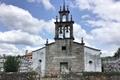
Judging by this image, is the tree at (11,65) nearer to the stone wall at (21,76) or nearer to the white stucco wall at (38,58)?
the white stucco wall at (38,58)

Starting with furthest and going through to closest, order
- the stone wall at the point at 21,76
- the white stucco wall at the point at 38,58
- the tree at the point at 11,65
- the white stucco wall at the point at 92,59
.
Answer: the white stucco wall at the point at 38,58 < the white stucco wall at the point at 92,59 < the tree at the point at 11,65 < the stone wall at the point at 21,76

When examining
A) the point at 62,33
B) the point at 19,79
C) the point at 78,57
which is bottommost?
the point at 19,79

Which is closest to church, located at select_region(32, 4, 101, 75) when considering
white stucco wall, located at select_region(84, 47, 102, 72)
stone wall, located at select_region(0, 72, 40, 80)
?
white stucco wall, located at select_region(84, 47, 102, 72)

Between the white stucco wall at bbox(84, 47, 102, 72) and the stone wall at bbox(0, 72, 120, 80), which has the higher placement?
the white stucco wall at bbox(84, 47, 102, 72)

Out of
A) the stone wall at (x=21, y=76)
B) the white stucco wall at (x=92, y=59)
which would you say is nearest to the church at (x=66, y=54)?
the white stucco wall at (x=92, y=59)

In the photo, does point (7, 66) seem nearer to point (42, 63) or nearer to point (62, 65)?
point (42, 63)

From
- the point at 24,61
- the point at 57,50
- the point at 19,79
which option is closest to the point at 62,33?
the point at 57,50

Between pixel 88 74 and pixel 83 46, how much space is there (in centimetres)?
1612

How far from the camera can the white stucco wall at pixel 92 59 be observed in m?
37.7

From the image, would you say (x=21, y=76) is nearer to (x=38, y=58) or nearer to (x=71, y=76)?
(x=71, y=76)

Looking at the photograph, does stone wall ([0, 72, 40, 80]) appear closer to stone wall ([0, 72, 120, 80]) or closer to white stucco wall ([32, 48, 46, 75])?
stone wall ([0, 72, 120, 80])

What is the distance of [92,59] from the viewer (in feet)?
124

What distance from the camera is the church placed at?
3788 cm

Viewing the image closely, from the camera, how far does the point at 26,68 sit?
132ft
